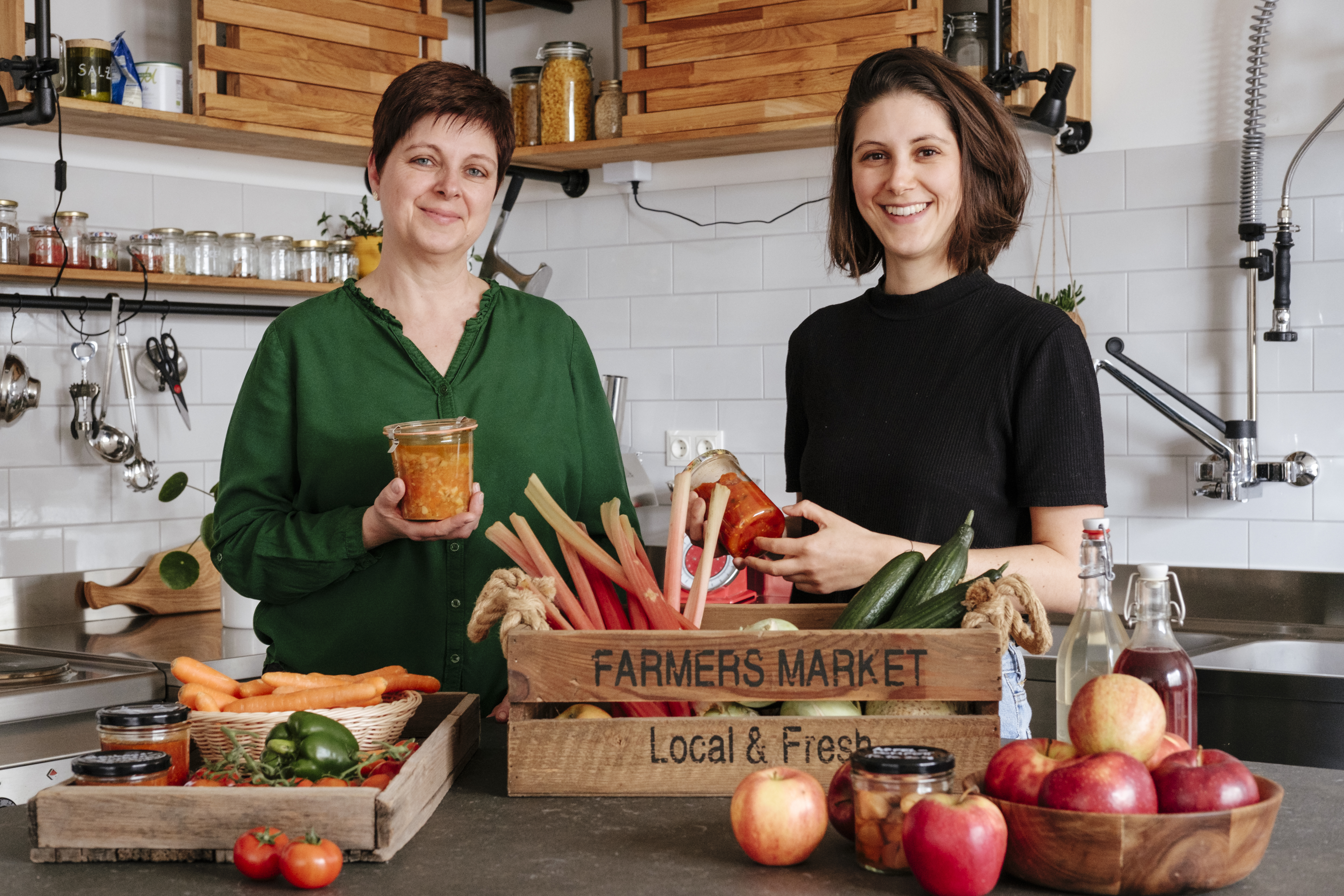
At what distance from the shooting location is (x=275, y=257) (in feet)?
10.8

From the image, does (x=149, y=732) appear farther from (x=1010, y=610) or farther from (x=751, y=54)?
(x=751, y=54)

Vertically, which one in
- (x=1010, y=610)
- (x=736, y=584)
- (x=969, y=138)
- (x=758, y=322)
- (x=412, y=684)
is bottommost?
(x=736, y=584)

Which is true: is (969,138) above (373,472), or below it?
above

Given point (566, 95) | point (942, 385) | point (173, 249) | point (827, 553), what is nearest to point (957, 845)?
point (827, 553)

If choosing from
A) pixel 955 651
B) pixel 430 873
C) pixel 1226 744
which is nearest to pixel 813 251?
pixel 1226 744

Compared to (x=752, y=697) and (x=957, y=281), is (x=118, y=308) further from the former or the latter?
(x=752, y=697)

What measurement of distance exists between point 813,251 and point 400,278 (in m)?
1.73

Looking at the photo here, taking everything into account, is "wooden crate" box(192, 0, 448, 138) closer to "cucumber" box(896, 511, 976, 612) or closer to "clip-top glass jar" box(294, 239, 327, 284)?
"clip-top glass jar" box(294, 239, 327, 284)

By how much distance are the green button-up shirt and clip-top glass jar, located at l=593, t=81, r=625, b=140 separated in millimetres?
1708

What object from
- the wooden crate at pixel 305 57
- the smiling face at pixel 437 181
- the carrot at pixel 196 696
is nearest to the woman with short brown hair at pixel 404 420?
the smiling face at pixel 437 181

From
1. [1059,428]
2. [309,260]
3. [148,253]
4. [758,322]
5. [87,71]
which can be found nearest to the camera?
[1059,428]

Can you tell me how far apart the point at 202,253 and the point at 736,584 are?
1463mm

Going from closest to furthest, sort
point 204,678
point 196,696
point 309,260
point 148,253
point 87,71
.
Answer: point 196,696 → point 204,678 → point 87,71 → point 148,253 → point 309,260

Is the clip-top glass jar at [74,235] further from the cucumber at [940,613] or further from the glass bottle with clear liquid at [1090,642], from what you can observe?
the glass bottle with clear liquid at [1090,642]
